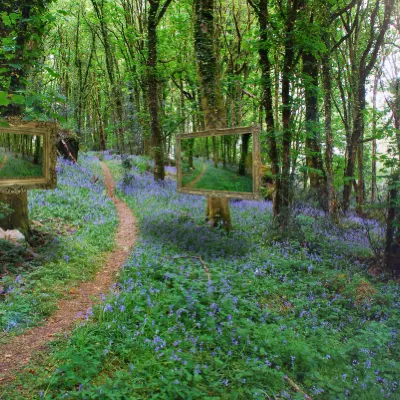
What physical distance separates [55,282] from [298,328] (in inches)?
180

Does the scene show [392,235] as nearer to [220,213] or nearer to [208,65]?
[220,213]

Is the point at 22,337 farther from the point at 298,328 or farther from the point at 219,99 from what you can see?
the point at 219,99

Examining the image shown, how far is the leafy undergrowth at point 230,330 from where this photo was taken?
3.83 meters

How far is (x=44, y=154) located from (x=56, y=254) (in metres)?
2.25

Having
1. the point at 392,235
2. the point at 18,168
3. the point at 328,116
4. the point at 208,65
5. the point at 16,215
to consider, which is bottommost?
the point at 392,235

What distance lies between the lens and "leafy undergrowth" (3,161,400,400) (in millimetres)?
3828

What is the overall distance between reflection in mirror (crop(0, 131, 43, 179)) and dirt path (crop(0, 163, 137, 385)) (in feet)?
8.15

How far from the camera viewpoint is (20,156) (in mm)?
6234

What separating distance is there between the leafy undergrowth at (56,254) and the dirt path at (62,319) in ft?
0.58

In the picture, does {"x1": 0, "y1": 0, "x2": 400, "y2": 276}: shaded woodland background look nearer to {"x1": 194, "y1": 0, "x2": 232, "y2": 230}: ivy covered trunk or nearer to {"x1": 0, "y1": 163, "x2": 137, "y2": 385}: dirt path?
{"x1": 194, "y1": 0, "x2": 232, "y2": 230}: ivy covered trunk

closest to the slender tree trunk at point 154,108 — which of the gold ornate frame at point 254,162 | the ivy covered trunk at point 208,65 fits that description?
the ivy covered trunk at point 208,65

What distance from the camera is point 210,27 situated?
9.03m

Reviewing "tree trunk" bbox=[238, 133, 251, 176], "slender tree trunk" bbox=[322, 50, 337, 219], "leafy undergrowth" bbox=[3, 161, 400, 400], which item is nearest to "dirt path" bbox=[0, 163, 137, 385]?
"leafy undergrowth" bbox=[3, 161, 400, 400]

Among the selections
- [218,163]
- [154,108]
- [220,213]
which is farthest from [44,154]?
[154,108]
